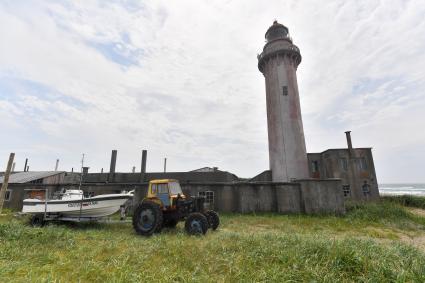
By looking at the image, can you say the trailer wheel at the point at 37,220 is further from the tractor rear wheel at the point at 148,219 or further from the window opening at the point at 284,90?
the window opening at the point at 284,90

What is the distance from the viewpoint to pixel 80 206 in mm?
10188

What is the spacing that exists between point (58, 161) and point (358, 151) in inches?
2498

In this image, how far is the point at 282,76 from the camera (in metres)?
22.5

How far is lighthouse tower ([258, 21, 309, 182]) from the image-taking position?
20.7 m

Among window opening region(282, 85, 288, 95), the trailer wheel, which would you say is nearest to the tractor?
the trailer wheel

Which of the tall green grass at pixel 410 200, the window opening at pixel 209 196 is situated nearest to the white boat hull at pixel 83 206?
the window opening at pixel 209 196

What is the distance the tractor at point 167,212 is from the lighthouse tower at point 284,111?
13513mm

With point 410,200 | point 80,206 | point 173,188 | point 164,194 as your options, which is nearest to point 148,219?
point 164,194

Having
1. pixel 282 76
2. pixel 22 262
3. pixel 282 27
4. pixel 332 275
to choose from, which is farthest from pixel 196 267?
pixel 282 27

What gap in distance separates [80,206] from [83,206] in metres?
0.17

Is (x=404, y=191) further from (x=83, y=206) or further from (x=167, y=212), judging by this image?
(x=83, y=206)

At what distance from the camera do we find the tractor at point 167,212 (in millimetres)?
8234

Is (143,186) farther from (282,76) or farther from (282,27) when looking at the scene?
(282,27)

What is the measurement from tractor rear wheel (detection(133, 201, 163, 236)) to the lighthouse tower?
1536 cm
